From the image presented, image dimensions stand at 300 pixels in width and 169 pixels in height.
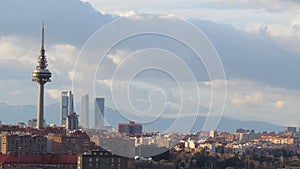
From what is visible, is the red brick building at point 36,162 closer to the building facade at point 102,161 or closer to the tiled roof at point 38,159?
the tiled roof at point 38,159

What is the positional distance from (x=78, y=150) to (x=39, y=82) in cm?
2383

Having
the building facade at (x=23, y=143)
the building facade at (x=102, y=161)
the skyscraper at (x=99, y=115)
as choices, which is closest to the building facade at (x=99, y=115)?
the skyscraper at (x=99, y=115)

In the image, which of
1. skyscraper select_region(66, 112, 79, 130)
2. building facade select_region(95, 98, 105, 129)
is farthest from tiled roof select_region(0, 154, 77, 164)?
skyscraper select_region(66, 112, 79, 130)

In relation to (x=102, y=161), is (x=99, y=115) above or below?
above

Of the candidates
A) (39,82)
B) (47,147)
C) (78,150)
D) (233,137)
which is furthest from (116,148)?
(233,137)

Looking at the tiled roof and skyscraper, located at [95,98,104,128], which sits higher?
skyscraper, located at [95,98,104,128]

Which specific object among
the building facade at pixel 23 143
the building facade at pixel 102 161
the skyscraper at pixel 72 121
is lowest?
the building facade at pixel 102 161

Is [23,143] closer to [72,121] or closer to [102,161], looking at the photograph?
[102,161]

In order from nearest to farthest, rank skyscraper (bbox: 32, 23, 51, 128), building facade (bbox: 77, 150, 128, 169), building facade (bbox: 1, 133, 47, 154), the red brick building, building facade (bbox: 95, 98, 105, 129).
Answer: building facade (bbox: 77, 150, 128, 169) → building facade (bbox: 95, 98, 105, 129) → the red brick building → building facade (bbox: 1, 133, 47, 154) → skyscraper (bbox: 32, 23, 51, 128)

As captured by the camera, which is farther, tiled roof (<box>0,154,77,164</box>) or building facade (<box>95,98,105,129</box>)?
tiled roof (<box>0,154,77,164</box>)

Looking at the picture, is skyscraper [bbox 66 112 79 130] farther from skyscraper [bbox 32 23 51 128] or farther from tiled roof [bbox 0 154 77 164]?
tiled roof [bbox 0 154 77 164]

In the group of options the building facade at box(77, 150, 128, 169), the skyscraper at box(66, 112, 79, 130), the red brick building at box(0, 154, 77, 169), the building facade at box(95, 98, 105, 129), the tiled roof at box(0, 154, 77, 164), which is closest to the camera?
the building facade at box(77, 150, 128, 169)

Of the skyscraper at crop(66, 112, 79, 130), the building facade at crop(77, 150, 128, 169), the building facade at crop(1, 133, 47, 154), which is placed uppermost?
the skyscraper at crop(66, 112, 79, 130)

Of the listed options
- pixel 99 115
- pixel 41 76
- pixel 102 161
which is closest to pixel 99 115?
pixel 99 115
